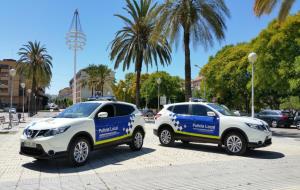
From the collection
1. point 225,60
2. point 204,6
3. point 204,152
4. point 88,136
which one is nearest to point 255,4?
point 204,6

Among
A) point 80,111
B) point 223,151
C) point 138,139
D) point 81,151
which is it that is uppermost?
point 80,111

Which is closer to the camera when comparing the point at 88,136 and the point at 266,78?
the point at 88,136

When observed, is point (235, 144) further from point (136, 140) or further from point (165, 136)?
point (136, 140)

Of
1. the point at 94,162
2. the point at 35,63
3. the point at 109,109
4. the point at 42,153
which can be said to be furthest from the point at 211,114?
the point at 35,63

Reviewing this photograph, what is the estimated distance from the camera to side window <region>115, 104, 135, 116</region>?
11.1 meters

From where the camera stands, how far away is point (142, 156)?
10938mm

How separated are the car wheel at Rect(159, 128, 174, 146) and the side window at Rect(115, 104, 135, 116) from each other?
2.09 m

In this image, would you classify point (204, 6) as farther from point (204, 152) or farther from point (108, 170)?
point (108, 170)

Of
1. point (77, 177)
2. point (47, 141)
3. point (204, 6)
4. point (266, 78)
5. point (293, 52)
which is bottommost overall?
point (77, 177)

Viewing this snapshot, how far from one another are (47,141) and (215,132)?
584 cm

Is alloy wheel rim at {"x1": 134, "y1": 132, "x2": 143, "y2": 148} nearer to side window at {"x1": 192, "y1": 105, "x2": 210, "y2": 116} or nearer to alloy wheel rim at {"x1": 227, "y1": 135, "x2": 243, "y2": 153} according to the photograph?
side window at {"x1": 192, "y1": 105, "x2": 210, "y2": 116}

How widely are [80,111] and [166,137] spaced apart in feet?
14.5

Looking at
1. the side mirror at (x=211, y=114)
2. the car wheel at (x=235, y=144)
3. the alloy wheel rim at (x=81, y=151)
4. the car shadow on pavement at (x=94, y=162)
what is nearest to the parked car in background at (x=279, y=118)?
the side mirror at (x=211, y=114)

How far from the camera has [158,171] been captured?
28.1 feet
